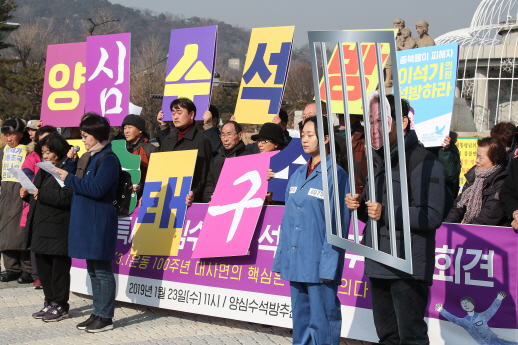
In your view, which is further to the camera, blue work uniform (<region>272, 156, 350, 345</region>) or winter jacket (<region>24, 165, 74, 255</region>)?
winter jacket (<region>24, 165, 74, 255</region>)

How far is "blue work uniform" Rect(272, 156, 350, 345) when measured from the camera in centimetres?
355

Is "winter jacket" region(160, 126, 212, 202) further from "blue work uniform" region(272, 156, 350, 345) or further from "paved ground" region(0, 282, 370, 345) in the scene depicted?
"blue work uniform" region(272, 156, 350, 345)

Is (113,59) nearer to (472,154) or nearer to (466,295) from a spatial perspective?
(466,295)

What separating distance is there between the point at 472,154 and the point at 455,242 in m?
7.14

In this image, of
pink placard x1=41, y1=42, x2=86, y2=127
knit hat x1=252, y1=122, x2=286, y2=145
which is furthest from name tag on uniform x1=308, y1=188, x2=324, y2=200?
pink placard x1=41, y1=42, x2=86, y2=127

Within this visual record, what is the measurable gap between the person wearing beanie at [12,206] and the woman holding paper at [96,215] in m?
2.62

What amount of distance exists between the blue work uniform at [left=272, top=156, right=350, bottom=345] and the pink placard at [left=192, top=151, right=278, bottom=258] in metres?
1.26

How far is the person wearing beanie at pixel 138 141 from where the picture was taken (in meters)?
6.23

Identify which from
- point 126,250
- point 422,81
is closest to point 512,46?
point 422,81

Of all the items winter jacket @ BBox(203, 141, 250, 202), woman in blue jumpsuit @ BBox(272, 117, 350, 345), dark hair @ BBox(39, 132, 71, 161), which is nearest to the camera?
woman in blue jumpsuit @ BBox(272, 117, 350, 345)

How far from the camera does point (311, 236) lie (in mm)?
3609

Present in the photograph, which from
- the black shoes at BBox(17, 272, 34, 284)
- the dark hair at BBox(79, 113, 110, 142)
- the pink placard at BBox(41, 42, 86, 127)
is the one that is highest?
the pink placard at BBox(41, 42, 86, 127)

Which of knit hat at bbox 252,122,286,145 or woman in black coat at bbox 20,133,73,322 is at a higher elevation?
knit hat at bbox 252,122,286,145

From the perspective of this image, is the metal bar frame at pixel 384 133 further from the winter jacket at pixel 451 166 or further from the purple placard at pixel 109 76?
the purple placard at pixel 109 76
